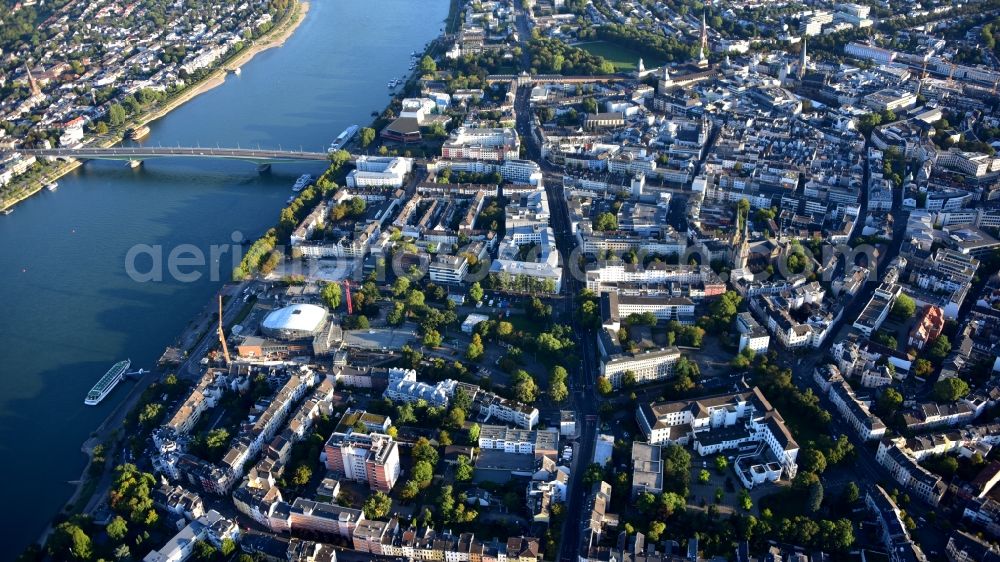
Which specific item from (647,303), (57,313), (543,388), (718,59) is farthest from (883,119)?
(57,313)

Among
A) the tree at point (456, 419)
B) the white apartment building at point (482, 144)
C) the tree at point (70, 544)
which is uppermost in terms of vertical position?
the white apartment building at point (482, 144)

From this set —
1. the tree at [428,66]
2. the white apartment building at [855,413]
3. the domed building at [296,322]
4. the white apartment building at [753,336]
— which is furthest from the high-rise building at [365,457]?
the tree at [428,66]

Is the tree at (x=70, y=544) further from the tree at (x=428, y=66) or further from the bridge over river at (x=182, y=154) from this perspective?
the tree at (x=428, y=66)

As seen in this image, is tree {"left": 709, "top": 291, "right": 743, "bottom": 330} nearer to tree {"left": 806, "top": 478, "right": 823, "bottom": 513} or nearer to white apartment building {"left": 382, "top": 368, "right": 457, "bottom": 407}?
tree {"left": 806, "top": 478, "right": 823, "bottom": 513}

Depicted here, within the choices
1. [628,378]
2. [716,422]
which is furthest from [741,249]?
[716,422]

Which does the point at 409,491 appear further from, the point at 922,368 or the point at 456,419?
the point at 922,368

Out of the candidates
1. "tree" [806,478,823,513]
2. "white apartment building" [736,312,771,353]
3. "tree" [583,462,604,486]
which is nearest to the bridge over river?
"white apartment building" [736,312,771,353]

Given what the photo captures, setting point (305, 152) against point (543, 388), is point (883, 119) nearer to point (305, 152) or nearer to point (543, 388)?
point (543, 388)
